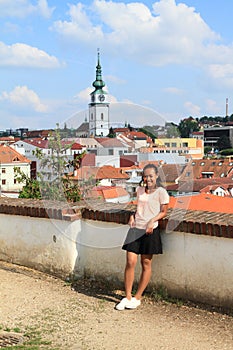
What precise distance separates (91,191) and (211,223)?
189cm

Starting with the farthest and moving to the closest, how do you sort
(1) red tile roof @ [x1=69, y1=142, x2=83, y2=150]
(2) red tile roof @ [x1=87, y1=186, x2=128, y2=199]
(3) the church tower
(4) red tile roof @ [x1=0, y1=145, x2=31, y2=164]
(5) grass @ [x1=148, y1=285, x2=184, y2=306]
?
(4) red tile roof @ [x1=0, y1=145, x2=31, y2=164] < (1) red tile roof @ [x1=69, y1=142, x2=83, y2=150] < (2) red tile roof @ [x1=87, y1=186, x2=128, y2=199] < (3) the church tower < (5) grass @ [x1=148, y1=285, x2=184, y2=306]

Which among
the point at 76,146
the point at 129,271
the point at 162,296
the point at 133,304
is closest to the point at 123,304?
the point at 133,304

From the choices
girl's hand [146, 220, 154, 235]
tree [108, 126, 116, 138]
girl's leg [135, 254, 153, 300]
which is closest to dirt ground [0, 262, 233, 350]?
girl's leg [135, 254, 153, 300]

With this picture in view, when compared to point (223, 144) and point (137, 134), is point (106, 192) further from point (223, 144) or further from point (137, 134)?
point (223, 144)

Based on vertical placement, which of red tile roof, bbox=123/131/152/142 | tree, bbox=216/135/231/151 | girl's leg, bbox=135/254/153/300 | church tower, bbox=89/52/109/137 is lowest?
girl's leg, bbox=135/254/153/300

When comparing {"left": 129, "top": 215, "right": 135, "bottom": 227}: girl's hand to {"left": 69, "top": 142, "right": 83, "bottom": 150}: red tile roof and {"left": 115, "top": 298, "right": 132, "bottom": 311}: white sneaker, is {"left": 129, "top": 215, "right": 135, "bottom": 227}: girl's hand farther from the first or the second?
{"left": 69, "top": 142, "right": 83, "bottom": 150}: red tile roof

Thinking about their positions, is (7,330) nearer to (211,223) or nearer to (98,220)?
(98,220)

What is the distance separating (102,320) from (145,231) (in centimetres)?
87

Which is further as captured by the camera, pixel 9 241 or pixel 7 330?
pixel 9 241

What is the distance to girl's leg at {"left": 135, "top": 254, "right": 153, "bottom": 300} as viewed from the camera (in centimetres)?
426

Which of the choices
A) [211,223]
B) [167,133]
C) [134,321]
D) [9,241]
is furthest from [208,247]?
[9,241]

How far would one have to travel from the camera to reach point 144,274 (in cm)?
429

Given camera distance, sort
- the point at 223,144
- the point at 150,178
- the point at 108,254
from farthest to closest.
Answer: the point at 223,144 → the point at 108,254 → the point at 150,178

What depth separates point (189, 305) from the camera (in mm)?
4250
